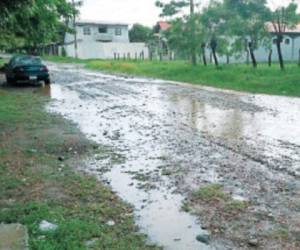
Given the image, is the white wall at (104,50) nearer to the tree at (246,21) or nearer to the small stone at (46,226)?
the tree at (246,21)

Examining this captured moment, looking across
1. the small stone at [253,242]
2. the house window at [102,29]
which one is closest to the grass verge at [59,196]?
the small stone at [253,242]

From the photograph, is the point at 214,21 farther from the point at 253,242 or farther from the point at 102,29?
the point at 102,29

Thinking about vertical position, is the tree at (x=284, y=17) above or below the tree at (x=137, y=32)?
below

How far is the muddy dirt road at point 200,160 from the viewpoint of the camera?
5414 mm

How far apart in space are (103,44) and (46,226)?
59982 mm

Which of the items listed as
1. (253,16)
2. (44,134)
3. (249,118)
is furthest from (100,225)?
(253,16)

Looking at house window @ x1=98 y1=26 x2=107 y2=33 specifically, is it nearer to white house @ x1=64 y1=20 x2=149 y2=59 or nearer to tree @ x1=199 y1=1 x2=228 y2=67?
white house @ x1=64 y1=20 x2=149 y2=59

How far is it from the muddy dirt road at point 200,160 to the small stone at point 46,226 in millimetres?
945

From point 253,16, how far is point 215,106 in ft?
50.1

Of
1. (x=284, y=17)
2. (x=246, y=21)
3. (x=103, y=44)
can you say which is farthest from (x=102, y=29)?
(x=284, y=17)

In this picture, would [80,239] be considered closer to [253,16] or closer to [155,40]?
[253,16]

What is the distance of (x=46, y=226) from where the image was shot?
5.46 meters

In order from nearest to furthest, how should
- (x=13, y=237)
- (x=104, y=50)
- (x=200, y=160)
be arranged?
1. (x=13, y=237)
2. (x=200, y=160)
3. (x=104, y=50)

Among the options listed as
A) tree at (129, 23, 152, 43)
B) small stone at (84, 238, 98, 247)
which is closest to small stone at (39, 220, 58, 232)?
small stone at (84, 238, 98, 247)
